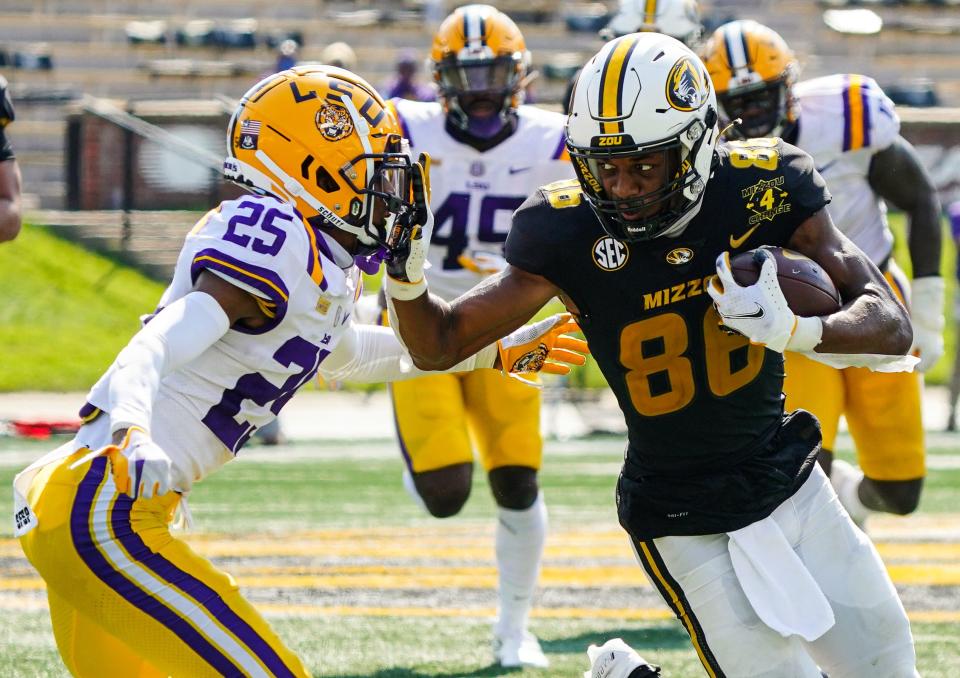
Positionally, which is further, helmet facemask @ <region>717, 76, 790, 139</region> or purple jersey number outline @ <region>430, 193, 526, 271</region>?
purple jersey number outline @ <region>430, 193, 526, 271</region>

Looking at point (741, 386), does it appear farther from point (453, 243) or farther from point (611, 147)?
point (453, 243)

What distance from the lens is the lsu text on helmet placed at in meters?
6.07

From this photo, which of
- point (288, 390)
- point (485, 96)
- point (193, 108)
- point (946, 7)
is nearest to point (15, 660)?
point (288, 390)

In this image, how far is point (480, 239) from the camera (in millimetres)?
5430

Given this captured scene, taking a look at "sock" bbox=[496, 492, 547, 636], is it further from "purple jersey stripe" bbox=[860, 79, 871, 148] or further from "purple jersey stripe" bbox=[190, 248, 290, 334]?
"purple jersey stripe" bbox=[190, 248, 290, 334]

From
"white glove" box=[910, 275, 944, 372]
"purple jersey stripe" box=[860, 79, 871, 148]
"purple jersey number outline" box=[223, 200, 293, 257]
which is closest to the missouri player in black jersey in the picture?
"purple jersey number outline" box=[223, 200, 293, 257]

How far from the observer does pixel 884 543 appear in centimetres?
703

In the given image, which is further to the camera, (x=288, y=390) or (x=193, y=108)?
(x=193, y=108)

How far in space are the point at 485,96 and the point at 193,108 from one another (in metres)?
11.3

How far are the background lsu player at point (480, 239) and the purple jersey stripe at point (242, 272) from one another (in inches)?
88.2

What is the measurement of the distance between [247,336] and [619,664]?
3.79 ft

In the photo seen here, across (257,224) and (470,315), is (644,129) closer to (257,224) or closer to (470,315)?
(470,315)

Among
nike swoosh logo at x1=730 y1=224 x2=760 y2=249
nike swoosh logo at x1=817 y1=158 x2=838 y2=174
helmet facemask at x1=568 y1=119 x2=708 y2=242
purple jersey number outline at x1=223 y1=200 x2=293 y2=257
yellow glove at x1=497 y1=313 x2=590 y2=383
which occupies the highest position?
helmet facemask at x1=568 y1=119 x2=708 y2=242

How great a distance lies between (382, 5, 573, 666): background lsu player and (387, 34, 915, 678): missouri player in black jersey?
173 centimetres
